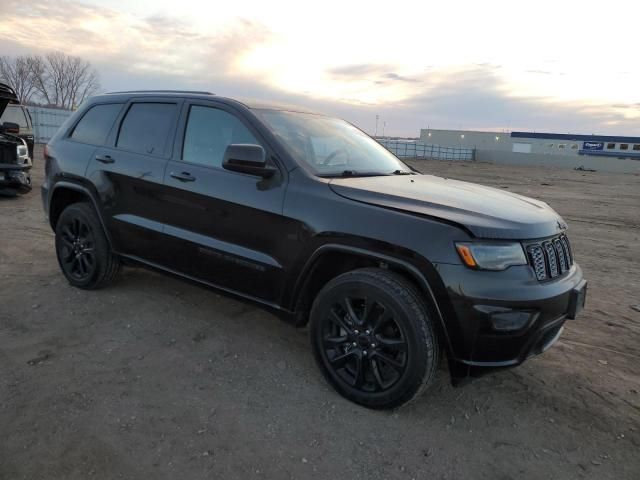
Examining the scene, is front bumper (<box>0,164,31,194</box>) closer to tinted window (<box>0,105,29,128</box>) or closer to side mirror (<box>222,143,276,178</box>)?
tinted window (<box>0,105,29,128</box>)

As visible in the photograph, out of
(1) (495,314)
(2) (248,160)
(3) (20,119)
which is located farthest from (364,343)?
(3) (20,119)

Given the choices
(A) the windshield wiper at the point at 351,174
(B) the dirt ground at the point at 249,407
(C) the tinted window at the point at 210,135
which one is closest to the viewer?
(B) the dirt ground at the point at 249,407

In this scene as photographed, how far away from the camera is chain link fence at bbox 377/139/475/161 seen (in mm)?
49531

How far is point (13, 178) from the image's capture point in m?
9.17

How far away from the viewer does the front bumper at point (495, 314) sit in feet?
8.34

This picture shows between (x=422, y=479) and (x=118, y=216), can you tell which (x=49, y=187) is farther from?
(x=422, y=479)

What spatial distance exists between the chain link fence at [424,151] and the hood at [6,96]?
126 feet

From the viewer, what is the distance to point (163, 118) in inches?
159

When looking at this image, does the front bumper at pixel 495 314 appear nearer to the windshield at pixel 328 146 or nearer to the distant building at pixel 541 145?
the windshield at pixel 328 146

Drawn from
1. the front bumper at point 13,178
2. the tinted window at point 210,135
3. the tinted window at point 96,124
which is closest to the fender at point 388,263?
the tinted window at point 210,135

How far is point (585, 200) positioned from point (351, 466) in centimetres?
1637

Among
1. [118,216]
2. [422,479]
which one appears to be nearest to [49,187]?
[118,216]

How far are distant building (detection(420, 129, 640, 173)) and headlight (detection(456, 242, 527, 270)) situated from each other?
193 feet

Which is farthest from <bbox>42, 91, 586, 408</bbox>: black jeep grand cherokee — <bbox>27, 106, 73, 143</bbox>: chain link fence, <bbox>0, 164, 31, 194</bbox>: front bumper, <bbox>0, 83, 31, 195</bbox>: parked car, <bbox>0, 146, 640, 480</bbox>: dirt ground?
<bbox>27, 106, 73, 143</bbox>: chain link fence
